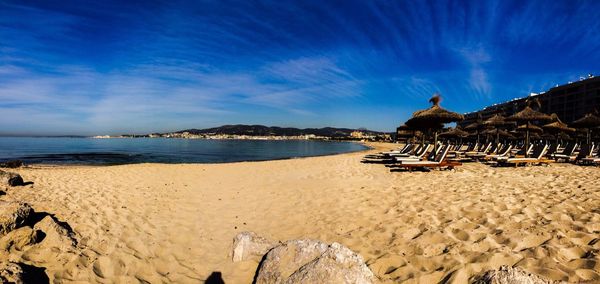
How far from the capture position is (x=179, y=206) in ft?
26.4

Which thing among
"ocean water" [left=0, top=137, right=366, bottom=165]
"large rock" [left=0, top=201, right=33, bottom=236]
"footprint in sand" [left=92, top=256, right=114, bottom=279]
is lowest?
"ocean water" [left=0, top=137, right=366, bottom=165]

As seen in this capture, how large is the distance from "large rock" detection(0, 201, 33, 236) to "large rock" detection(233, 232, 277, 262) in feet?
10.7

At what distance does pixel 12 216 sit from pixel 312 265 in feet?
15.2

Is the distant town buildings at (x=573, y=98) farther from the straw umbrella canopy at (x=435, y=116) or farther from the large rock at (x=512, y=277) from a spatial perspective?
the large rock at (x=512, y=277)

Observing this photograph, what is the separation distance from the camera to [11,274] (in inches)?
121

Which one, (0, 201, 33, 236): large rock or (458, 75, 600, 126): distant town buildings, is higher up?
(458, 75, 600, 126): distant town buildings

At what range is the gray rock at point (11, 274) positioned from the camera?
9.74 ft

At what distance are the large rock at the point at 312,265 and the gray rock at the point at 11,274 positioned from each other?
2469mm

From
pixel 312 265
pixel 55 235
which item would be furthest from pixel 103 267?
pixel 312 265

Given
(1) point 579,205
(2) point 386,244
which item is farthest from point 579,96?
(2) point 386,244

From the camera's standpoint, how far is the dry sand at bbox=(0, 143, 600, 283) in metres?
3.86

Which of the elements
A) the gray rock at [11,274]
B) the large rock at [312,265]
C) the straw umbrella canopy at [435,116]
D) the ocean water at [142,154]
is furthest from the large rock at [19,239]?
the ocean water at [142,154]

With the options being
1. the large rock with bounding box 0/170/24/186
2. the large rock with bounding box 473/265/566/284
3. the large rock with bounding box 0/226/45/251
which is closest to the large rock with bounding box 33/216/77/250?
the large rock with bounding box 0/226/45/251

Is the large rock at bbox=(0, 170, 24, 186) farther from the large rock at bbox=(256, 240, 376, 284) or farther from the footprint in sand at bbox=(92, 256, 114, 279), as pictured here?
the large rock at bbox=(256, 240, 376, 284)
